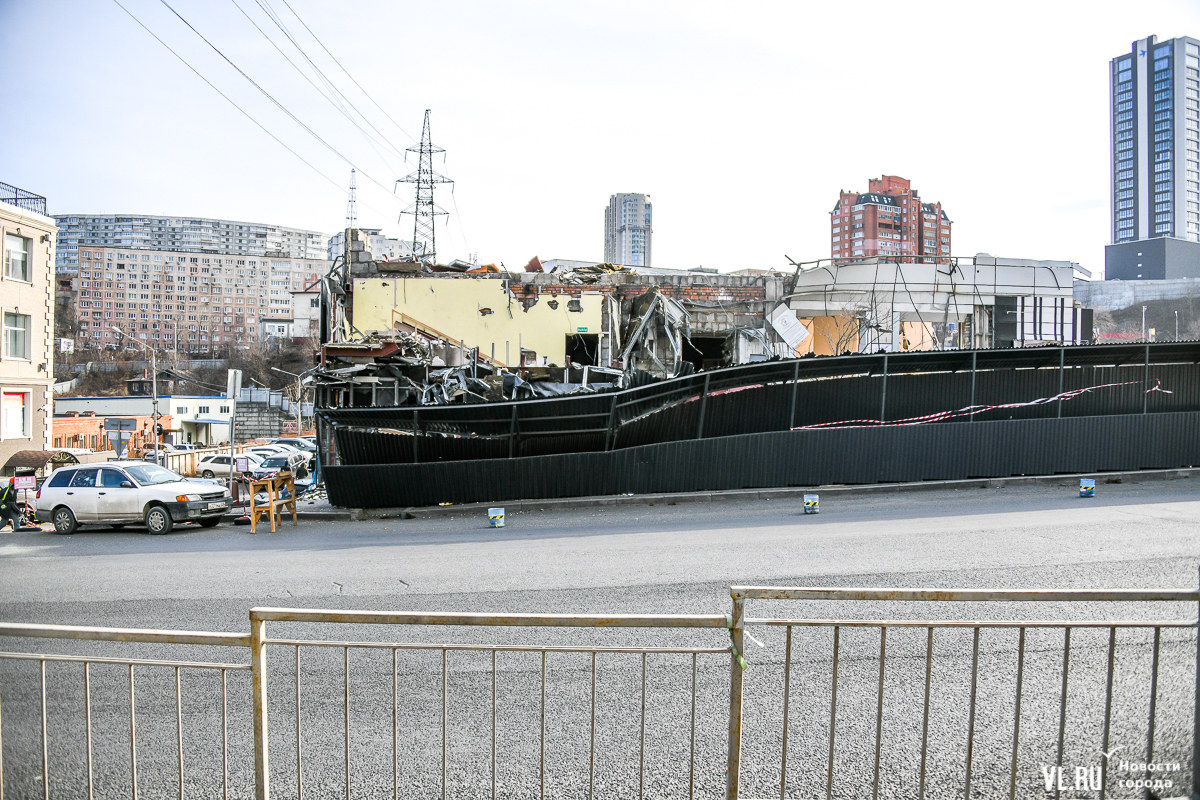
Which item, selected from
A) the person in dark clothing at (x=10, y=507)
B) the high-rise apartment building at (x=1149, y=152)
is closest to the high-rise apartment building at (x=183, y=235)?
the high-rise apartment building at (x=1149, y=152)

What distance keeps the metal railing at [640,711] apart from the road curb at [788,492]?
8459 millimetres

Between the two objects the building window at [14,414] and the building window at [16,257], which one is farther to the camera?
the building window at [14,414]

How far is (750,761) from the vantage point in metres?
4.39

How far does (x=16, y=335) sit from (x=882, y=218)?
443ft

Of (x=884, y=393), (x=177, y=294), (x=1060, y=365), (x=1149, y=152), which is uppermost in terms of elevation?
(x=1149, y=152)

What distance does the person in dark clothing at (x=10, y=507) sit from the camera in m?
15.3

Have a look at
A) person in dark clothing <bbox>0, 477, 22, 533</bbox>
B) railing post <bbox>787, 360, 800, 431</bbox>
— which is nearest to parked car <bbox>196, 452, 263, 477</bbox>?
person in dark clothing <bbox>0, 477, 22, 533</bbox>

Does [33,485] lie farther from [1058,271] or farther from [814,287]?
[1058,271]

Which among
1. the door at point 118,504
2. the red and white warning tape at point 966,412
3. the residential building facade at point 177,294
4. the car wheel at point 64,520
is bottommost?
the car wheel at point 64,520

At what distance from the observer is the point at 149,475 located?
1500cm

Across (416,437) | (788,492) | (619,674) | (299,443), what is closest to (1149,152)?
(299,443)

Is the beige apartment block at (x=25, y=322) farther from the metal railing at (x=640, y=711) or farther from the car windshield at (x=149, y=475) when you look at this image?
the metal railing at (x=640, y=711)

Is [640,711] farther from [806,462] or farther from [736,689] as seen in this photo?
[806,462]

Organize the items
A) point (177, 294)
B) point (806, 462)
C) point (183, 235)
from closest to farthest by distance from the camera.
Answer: point (806, 462)
point (177, 294)
point (183, 235)
